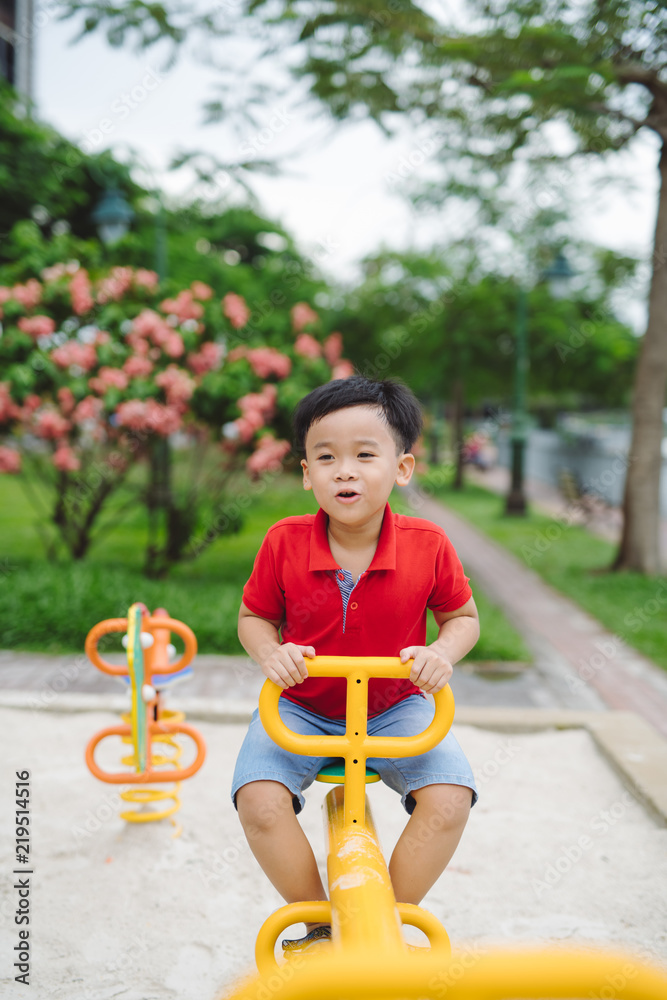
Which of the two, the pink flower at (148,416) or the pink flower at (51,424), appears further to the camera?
the pink flower at (51,424)

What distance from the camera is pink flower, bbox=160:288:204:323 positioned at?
617 cm

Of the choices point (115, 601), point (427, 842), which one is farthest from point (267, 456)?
point (427, 842)

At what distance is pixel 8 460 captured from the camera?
6344mm

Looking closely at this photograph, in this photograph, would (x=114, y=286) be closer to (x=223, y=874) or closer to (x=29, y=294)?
(x=29, y=294)

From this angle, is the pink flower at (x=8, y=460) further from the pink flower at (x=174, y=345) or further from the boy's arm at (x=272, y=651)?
the boy's arm at (x=272, y=651)

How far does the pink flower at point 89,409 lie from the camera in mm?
5734

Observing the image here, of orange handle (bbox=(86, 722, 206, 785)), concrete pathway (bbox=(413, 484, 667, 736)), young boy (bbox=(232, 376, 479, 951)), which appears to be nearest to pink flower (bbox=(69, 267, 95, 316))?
concrete pathway (bbox=(413, 484, 667, 736))

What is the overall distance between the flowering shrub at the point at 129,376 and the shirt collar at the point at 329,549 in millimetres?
3942

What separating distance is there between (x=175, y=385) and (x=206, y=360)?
1.71 feet

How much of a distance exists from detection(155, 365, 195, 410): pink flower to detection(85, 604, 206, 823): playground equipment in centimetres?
314

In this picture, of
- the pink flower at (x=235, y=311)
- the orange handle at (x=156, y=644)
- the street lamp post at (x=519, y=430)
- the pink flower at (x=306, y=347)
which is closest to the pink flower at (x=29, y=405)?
the pink flower at (x=235, y=311)

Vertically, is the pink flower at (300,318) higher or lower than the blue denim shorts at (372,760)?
higher

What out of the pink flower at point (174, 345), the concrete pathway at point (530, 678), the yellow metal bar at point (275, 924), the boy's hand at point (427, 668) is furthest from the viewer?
the pink flower at point (174, 345)

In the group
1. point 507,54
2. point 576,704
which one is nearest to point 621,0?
point 507,54
